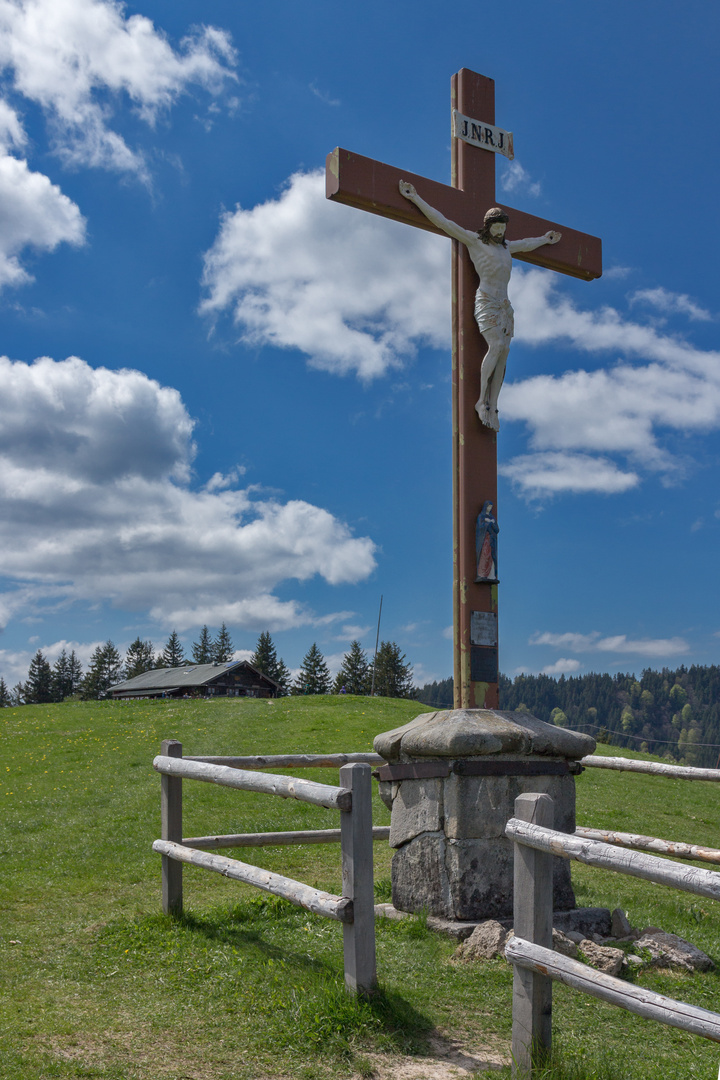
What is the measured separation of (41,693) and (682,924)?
84.6 m

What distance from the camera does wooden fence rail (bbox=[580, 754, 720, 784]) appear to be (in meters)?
8.05

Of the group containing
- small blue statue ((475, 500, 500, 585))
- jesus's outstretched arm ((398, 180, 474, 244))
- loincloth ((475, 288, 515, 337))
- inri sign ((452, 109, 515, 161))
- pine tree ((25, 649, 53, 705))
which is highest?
inri sign ((452, 109, 515, 161))

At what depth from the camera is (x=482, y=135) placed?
7.70m

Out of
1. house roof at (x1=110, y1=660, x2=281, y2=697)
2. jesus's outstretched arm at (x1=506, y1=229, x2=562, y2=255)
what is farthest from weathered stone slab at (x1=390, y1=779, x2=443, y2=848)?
house roof at (x1=110, y1=660, x2=281, y2=697)

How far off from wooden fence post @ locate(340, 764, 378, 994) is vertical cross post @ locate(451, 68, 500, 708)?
8.31 ft

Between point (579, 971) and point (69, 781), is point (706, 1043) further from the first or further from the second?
point (69, 781)

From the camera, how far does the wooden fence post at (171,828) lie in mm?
6188

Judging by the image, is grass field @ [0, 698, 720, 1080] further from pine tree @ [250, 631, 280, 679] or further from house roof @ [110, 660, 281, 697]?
pine tree @ [250, 631, 280, 679]

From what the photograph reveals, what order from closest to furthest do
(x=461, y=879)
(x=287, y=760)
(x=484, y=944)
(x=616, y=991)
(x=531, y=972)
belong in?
(x=616, y=991) < (x=531, y=972) < (x=484, y=944) < (x=461, y=879) < (x=287, y=760)

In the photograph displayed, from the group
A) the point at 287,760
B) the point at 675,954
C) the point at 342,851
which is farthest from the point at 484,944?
the point at 287,760

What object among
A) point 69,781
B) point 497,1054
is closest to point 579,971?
point 497,1054

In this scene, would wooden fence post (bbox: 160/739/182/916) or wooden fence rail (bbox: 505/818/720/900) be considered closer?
wooden fence rail (bbox: 505/818/720/900)

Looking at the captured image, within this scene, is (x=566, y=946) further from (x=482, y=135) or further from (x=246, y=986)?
(x=482, y=135)

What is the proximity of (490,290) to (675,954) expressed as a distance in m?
5.37
